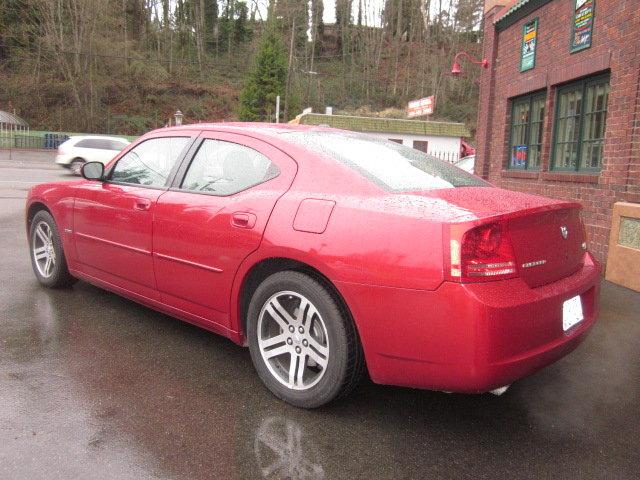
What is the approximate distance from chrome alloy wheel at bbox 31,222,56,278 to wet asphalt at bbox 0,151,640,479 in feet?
3.47

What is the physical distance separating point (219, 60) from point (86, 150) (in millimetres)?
49019

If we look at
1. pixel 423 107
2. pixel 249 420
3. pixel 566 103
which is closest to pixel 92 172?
pixel 249 420

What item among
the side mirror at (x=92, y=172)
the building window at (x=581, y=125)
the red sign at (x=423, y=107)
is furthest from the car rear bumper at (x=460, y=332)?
the red sign at (x=423, y=107)

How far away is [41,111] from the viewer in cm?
5000

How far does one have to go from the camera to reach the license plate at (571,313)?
2700 mm

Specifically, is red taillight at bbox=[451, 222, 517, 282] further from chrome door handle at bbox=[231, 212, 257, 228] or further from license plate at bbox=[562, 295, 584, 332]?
chrome door handle at bbox=[231, 212, 257, 228]

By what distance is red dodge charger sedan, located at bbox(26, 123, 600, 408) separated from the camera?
2.41 m

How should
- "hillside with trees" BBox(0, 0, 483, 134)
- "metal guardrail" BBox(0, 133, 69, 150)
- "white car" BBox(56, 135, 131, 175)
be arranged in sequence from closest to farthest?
"white car" BBox(56, 135, 131, 175) < "metal guardrail" BBox(0, 133, 69, 150) < "hillside with trees" BBox(0, 0, 483, 134)

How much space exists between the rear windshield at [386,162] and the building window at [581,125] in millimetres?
5170

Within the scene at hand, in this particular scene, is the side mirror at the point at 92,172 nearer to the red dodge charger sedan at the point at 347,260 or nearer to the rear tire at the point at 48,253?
the red dodge charger sedan at the point at 347,260

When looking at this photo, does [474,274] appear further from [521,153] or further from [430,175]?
[521,153]

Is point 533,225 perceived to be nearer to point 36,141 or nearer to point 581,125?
point 581,125

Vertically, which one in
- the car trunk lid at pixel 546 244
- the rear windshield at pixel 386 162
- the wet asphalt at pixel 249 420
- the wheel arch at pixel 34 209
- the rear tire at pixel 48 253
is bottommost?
the wet asphalt at pixel 249 420

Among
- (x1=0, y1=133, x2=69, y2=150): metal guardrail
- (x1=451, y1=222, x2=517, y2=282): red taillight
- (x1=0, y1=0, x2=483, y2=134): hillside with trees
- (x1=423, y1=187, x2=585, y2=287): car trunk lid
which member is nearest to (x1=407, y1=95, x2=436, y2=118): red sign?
(x1=0, y1=0, x2=483, y2=134): hillside with trees
